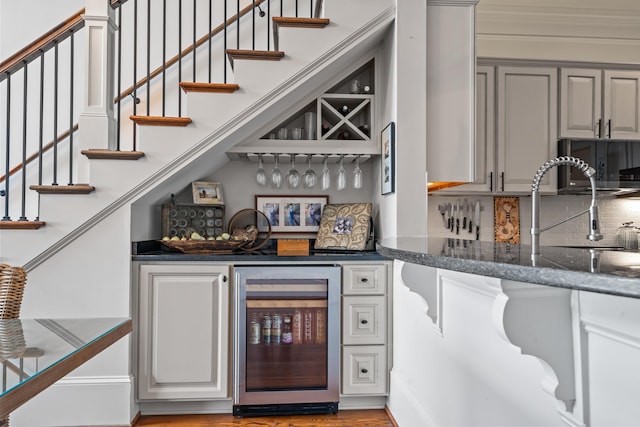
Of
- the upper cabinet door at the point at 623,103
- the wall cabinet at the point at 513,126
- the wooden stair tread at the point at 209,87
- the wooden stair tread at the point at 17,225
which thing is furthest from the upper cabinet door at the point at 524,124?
the wooden stair tread at the point at 17,225

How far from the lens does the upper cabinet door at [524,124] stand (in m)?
A: 3.64

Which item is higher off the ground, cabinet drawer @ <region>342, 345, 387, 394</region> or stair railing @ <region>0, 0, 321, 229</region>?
stair railing @ <region>0, 0, 321, 229</region>

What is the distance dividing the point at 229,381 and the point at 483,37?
3544 mm

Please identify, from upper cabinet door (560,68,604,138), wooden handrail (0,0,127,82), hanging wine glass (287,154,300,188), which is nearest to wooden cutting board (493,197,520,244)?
upper cabinet door (560,68,604,138)

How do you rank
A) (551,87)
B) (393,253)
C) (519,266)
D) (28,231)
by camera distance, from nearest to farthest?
(519,266), (393,253), (28,231), (551,87)

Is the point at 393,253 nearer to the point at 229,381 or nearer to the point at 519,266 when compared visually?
Result: the point at 519,266

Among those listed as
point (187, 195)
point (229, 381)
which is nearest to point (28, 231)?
point (187, 195)

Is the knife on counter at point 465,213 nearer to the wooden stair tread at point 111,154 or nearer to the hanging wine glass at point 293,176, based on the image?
the hanging wine glass at point 293,176

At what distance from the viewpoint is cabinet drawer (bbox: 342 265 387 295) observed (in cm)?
280

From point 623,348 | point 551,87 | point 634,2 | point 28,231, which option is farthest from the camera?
point 634,2

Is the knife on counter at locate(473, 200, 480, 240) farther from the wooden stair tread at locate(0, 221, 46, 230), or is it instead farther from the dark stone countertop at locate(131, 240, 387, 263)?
the wooden stair tread at locate(0, 221, 46, 230)

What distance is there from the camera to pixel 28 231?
2.59 metres

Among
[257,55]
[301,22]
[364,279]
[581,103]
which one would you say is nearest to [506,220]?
[581,103]

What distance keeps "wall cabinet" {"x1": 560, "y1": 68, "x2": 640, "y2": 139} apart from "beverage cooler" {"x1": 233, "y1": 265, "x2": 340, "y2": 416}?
2.38 metres
